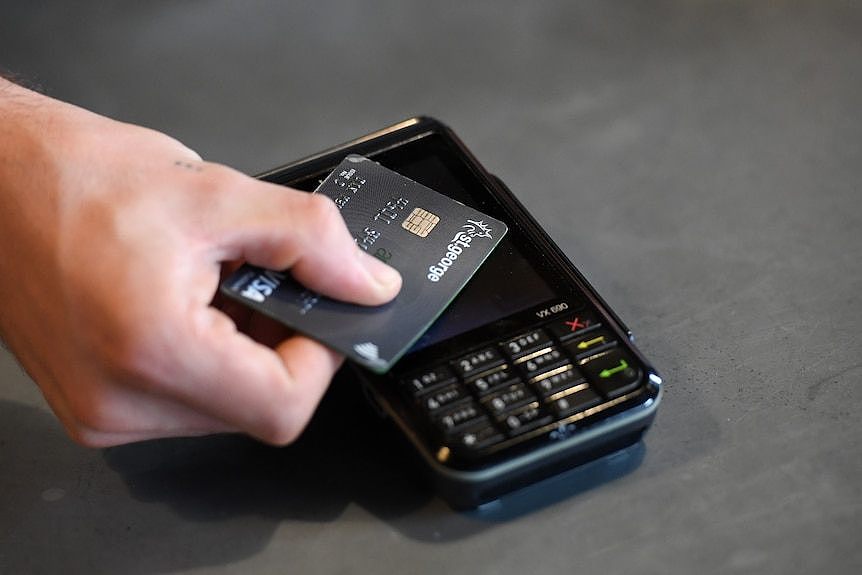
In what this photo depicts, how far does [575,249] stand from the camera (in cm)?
72

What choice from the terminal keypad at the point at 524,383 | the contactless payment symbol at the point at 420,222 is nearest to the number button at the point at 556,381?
the terminal keypad at the point at 524,383

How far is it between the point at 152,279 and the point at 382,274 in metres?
0.12

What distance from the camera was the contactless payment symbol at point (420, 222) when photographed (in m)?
0.62

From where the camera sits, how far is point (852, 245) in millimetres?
711

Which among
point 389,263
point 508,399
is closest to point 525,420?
point 508,399

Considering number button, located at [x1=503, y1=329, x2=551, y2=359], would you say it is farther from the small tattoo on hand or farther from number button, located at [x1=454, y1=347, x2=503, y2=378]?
the small tattoo on hand

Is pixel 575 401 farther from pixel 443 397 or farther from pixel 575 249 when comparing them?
pixel 575 249

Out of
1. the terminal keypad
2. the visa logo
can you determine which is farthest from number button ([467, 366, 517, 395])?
the visa logo

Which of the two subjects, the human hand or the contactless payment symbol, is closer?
the human hand

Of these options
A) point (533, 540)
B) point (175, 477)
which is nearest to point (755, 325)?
point (533, 540)

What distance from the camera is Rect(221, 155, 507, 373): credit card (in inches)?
21.6

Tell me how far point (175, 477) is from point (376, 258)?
164 mm

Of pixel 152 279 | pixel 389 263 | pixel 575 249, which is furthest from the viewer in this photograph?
pixel 575 249

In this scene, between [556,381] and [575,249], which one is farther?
[575,249]
